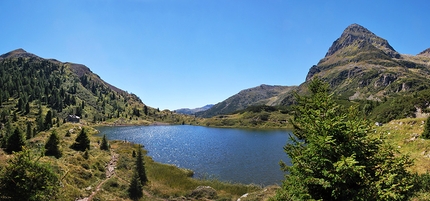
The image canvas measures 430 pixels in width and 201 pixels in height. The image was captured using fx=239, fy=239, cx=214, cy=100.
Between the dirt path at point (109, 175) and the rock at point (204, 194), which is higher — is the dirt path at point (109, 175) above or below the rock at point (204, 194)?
above

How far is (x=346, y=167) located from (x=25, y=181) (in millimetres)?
24225

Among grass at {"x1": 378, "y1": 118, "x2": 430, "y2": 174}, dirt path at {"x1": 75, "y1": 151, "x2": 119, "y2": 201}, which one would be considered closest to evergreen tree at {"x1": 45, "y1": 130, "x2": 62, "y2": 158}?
dirt path at {"x1": 75, "y1": 151, "x2": 119, "y2": 201}

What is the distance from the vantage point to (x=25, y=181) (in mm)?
19922

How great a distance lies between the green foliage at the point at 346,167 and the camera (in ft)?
46.1

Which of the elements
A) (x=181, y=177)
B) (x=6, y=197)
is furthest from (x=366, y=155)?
(x=181, y=177)

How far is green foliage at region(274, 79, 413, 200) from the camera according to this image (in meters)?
14.0

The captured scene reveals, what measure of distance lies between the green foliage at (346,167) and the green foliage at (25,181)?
20591 mm

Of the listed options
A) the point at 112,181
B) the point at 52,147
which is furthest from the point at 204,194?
the point at 52,147

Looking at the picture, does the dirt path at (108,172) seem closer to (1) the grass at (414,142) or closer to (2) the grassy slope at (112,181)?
(2) the grassy slope at (112,181)

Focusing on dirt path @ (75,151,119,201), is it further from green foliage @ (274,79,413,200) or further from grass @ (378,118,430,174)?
grass @ (378,118,430,174)

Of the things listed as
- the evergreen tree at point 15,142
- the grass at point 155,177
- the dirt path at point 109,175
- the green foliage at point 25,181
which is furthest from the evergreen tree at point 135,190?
the evergreen tree at point 15,142

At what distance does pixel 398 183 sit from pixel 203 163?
66.6 m

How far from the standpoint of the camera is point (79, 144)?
184 feet

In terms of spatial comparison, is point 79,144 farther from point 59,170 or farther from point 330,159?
point 330,159
